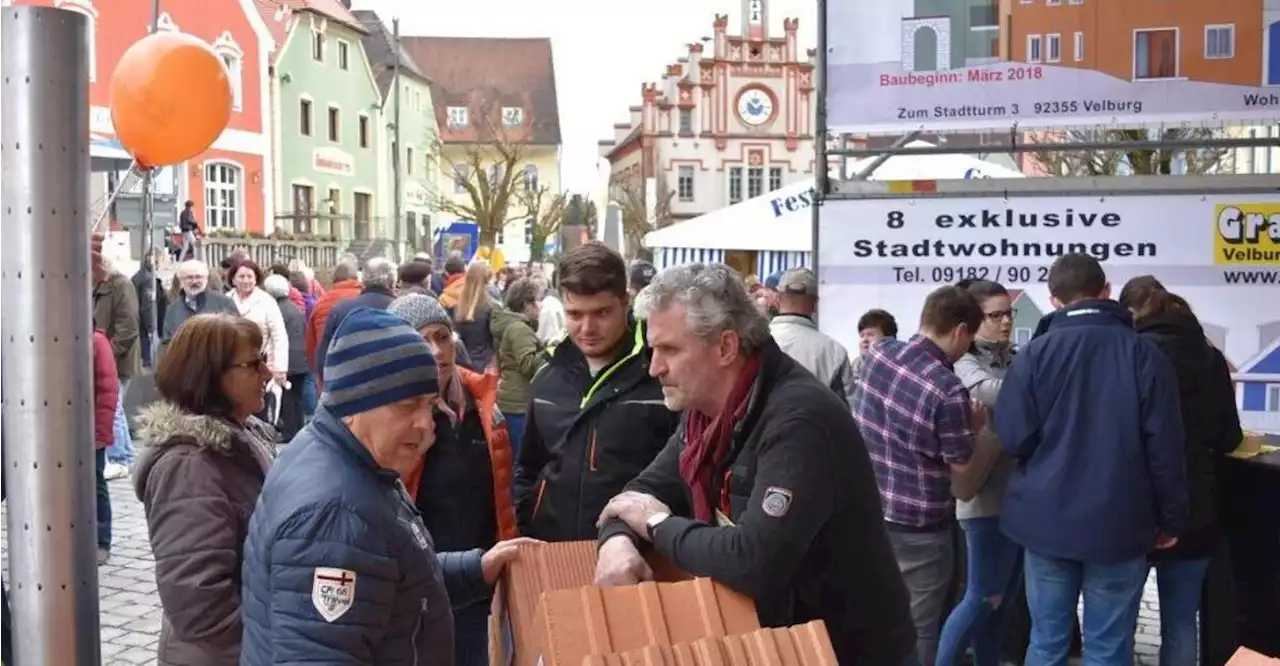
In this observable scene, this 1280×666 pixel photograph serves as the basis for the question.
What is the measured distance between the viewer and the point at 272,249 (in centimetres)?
2689

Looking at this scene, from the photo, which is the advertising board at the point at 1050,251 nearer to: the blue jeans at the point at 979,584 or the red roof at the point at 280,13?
the blue jeans at the point at 979,584

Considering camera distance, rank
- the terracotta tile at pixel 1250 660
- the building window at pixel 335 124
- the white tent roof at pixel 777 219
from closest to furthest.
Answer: the terracotta tile at pixel 1250 660 < the white tent roof at pixel 777 219 < the building window at pixel 335 124

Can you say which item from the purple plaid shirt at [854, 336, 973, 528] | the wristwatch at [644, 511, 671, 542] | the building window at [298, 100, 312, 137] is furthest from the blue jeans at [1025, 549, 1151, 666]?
the building window at [298, 100, 312, 137]

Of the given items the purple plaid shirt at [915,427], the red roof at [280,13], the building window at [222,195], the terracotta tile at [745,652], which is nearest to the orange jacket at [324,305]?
the purple plaid shirt at [915,427]

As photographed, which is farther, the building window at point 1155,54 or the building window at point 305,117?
the building window at point 305,117

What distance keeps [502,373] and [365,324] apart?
522 centimetres

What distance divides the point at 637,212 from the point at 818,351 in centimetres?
Answer: 4403

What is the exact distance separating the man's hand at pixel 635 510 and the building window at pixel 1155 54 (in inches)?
159

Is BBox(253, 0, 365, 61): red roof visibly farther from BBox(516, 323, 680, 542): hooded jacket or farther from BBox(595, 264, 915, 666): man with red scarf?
BBox(595, 264, 915, 666): man with red scarf

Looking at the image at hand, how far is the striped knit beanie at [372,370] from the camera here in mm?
2088

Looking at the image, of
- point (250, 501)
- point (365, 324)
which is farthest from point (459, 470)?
point (365, 324)

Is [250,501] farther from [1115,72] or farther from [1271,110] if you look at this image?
[1271,110]

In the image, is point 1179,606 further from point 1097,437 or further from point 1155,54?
point 1155,54

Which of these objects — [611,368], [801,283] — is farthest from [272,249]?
[611,368]
